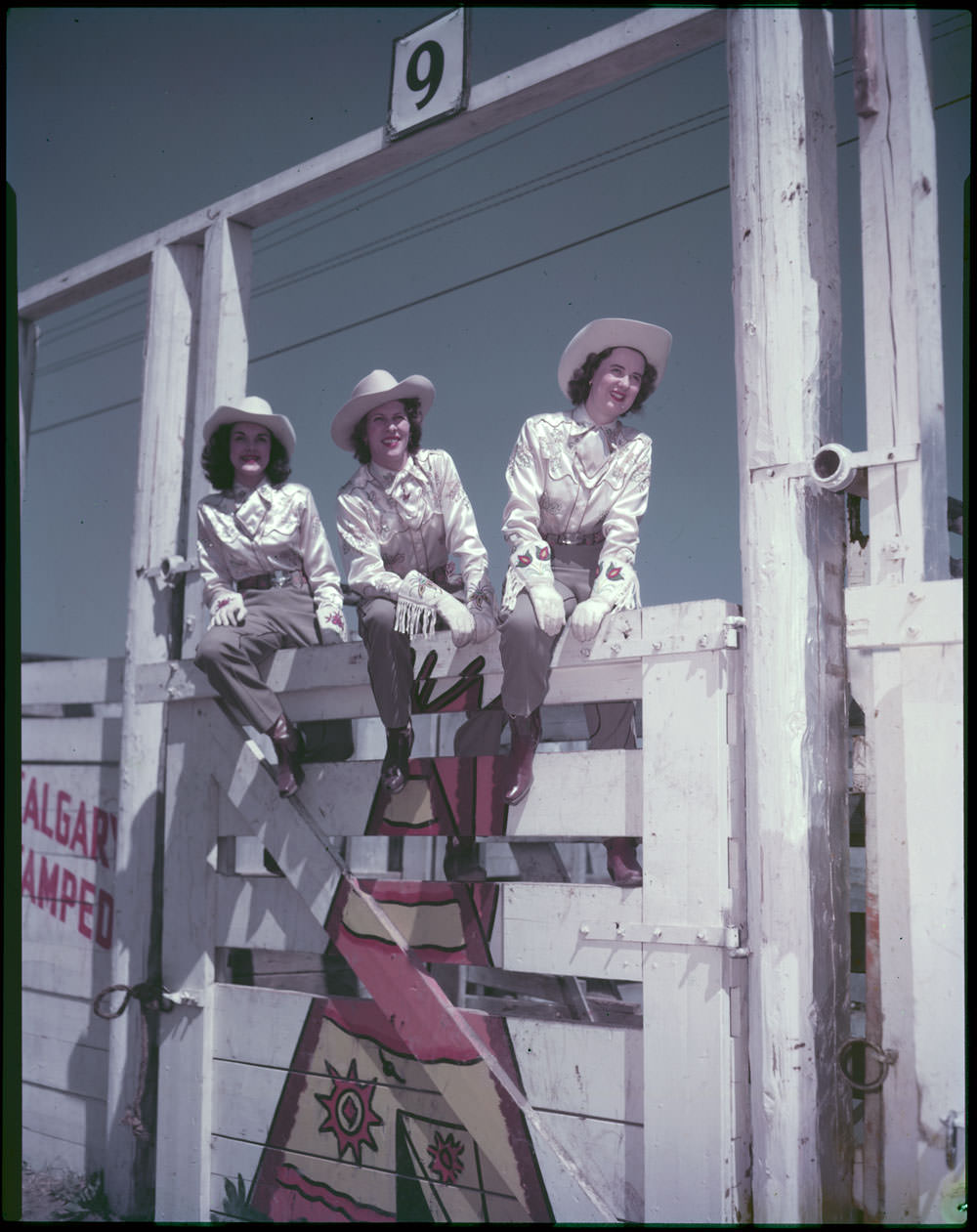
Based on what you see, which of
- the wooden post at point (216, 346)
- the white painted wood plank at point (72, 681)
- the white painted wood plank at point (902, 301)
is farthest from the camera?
the white painted wood plank at point (72, 681)

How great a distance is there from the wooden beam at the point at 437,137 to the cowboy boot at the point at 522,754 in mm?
2422

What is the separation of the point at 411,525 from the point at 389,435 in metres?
0.36

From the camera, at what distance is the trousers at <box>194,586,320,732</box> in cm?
448

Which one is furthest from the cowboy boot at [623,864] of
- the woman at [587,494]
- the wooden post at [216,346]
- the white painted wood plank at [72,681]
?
the white painted wood plank at [72,681]

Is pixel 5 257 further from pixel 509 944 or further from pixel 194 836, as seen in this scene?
pixel 194 836

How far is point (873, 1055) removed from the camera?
3279 millimetres

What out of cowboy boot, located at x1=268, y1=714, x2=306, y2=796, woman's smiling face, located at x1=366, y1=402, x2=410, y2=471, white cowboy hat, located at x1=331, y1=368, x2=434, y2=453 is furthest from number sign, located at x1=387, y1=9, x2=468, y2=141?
cowboy boot, located at x1=268, y1=714, x2=306, y2=796

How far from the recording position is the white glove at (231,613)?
465 cm

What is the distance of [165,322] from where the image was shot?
580 centimetres

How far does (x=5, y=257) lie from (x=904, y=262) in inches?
101

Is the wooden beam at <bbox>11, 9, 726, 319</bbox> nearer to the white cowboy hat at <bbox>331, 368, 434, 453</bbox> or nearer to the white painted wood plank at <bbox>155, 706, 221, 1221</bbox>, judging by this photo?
the white cowboy hat at <bbox>331, 368, 434, 453</bbox>

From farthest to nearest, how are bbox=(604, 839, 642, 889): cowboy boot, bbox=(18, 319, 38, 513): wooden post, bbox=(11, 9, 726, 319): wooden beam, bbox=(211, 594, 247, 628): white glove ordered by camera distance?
bbox=(18, 319, 38, 513): wooden post < bbox=(211, 594, 247, 628): white glove < bbox=(11, 9, 726, 319): wooden beam < bbox=(604, 839, 642, 889): cowboy boot

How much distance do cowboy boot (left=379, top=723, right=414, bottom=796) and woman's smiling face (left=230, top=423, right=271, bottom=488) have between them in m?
1.40

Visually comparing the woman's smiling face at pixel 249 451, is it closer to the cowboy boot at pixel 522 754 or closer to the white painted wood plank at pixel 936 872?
the cowboy boot at pixel 522 754
